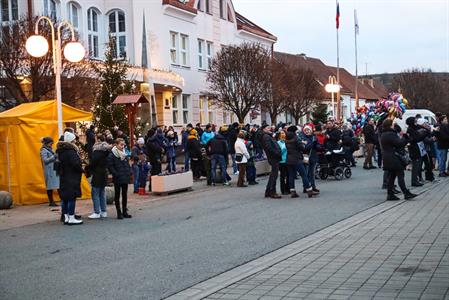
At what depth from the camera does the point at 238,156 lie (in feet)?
65.0

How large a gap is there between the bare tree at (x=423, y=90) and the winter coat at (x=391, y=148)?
6093 centimetres

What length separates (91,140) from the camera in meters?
20.0

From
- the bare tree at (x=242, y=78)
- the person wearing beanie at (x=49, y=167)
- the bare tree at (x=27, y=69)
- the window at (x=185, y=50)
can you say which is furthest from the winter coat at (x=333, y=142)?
the window at (x=185, y=50)

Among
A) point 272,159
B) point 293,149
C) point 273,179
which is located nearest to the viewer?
point 293,149

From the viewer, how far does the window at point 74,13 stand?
30203mm

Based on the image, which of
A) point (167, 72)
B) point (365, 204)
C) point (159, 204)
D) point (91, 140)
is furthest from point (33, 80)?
point (365, 204)

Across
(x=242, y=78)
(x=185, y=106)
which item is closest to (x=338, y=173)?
(x=242, y=78)

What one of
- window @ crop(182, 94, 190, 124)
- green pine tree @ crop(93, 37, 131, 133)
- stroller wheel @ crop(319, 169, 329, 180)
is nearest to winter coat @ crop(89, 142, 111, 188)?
green pine tree @ crop(93, 37, 131, 133)

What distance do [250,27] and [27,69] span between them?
26817mm

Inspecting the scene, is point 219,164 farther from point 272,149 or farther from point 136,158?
point 272,149

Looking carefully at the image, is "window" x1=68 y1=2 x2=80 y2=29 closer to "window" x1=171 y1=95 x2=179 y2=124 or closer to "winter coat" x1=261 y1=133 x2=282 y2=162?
"window" x1=171 y1=95 x2=179 y2=124

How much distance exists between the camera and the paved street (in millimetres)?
7777

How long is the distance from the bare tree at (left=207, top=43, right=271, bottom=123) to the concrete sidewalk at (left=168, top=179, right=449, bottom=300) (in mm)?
22438

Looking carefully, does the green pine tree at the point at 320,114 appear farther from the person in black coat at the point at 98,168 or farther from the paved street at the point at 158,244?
the person in black coat at the point at 98,168
